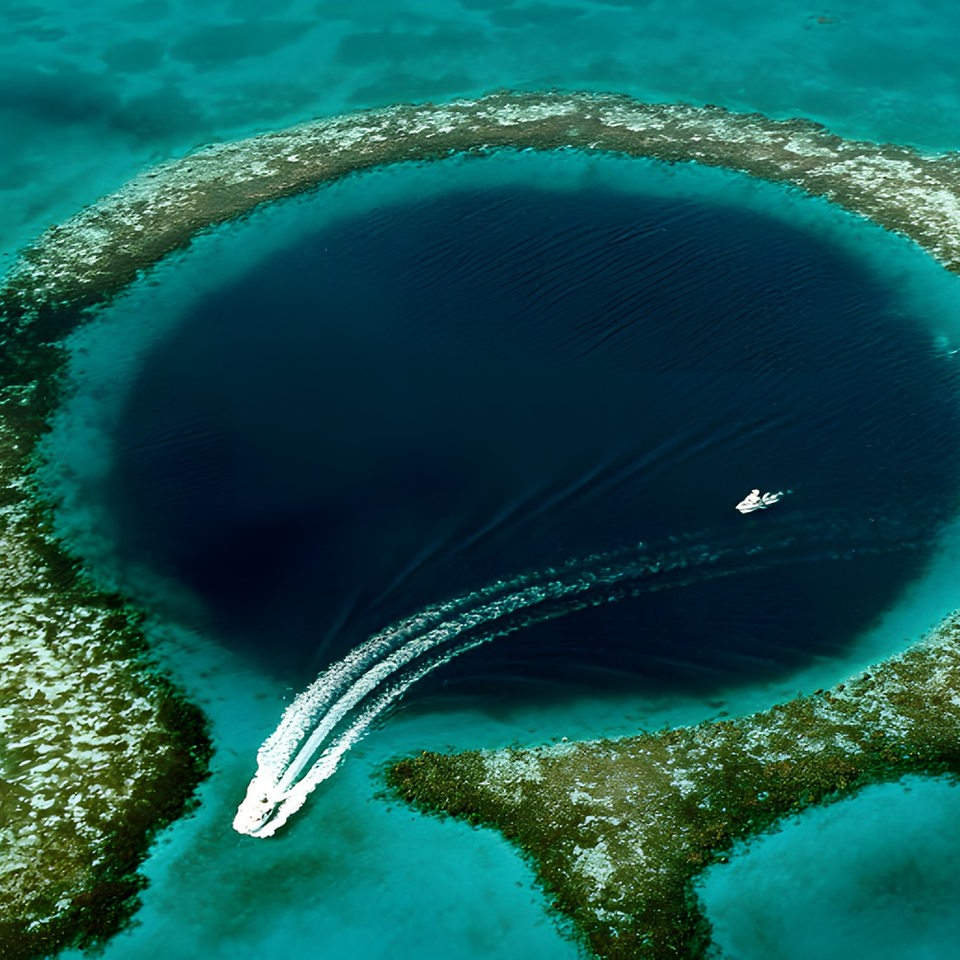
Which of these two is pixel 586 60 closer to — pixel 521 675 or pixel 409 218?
pixel 409 218

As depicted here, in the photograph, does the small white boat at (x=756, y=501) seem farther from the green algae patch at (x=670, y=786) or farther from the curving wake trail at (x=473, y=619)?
the green algae patch at (x=670, y=786)

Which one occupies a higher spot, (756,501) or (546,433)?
(546,433)

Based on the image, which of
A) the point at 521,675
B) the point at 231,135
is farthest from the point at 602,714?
the point at 231,135

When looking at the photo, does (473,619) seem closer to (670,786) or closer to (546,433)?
(670,786)

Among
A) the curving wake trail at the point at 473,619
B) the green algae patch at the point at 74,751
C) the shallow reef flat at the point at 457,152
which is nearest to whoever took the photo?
the green algae patch at the point at 74,751

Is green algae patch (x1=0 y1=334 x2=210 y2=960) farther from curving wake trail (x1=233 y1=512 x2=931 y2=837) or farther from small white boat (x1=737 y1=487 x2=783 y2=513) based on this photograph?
small white boat (x1=737 y1=487 x2=783 y2=513)

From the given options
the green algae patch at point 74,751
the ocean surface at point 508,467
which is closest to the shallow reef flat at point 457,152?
the ocean surface at point 508,467

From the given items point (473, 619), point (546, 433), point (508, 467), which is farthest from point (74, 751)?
point (546, 433)
